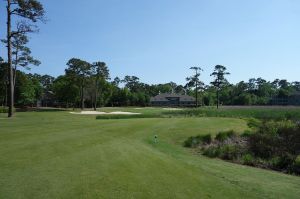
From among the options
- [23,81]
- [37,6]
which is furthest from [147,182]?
[23,81]

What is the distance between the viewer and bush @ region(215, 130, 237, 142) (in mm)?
23055

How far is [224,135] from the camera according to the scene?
23797 mm

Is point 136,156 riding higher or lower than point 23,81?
lower

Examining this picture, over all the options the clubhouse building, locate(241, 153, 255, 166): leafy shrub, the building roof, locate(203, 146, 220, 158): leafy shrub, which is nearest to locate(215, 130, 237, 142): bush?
locate(203, 146, 220, 158): leafy shrub

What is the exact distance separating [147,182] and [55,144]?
6578mm

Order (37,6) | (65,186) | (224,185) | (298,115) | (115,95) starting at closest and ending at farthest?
(65,186) → (224,185) → (37,6) → (298,115) → (115,95)

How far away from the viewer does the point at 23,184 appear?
8.75 m

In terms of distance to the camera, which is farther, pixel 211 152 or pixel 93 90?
pixel 93 90

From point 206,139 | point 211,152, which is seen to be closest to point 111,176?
point 211,152

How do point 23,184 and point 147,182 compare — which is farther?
point 147,182

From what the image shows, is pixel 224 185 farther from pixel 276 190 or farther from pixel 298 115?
pixel 298 115

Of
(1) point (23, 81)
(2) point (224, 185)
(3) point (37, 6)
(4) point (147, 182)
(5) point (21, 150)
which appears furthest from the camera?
(1) point (23, 81)

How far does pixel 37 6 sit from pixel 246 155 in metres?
23.4

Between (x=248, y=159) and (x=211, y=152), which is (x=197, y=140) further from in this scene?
(x=248, y=159)
